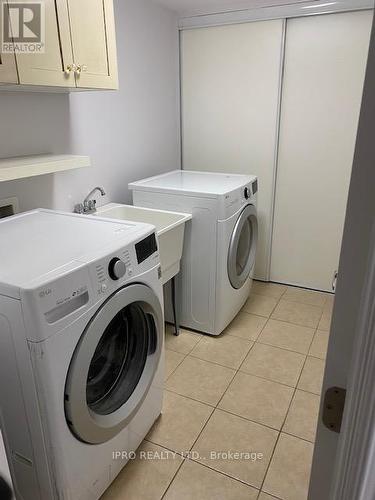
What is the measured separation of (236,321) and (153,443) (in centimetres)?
116

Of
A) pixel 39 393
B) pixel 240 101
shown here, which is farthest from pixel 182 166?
pixel 39 393

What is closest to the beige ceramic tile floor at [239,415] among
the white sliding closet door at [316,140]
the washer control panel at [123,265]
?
the white sliding closet door at [316,140]

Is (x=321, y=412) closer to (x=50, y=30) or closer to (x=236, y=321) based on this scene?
(x=50, y=30)

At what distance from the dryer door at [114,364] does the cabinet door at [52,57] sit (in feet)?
2.88

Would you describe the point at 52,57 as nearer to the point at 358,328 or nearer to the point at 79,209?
the point at 79,209

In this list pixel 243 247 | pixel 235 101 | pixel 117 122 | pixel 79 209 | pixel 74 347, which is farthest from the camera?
pixel 235 101

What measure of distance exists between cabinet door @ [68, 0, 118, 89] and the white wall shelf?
0.33m

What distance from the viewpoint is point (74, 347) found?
3.51ft

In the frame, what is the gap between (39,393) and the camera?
1040 millimetres

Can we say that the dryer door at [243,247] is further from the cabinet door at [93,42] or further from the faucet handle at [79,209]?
the cabinet door at [93,42]

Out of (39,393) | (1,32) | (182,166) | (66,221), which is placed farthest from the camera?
(182,166)

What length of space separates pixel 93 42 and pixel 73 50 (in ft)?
0.46

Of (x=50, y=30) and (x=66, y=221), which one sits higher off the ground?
(x=50, y=30)

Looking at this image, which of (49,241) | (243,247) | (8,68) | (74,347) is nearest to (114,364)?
(74,347)
